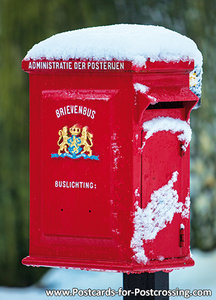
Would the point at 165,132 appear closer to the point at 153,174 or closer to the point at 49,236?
the point at 153,174

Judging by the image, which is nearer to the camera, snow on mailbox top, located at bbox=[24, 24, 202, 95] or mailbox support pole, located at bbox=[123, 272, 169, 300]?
snow on mailbox top, located at bbox=[24, 24, 202, 95]

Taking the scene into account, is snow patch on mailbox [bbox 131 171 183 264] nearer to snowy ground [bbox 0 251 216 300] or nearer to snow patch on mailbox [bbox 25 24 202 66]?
snow patch on mailbox [bbox 25 24 202 66]

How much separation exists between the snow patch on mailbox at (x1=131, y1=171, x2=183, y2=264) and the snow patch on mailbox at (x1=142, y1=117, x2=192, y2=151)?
0.51 feet

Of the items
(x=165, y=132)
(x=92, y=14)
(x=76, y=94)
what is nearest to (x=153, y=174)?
(x=165, y=132)

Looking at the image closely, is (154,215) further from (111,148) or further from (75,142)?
(75,142)

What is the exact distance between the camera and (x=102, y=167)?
3.86 meters

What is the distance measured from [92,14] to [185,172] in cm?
264

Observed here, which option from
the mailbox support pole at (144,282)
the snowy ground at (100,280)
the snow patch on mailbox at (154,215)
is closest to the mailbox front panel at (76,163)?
the snow patch on mailbox at (154,215)

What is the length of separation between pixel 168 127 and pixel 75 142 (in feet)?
1.34

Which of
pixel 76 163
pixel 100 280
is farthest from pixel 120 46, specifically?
pixel 100 280

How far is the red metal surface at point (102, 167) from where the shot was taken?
12.5 ft

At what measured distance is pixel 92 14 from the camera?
6.43 m

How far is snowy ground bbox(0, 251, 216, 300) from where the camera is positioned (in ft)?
21.6

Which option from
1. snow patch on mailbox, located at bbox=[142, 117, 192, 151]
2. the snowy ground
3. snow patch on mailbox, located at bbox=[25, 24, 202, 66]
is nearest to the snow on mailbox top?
snow patch on mailbox, located at bbox=[25, 24, 202, 66]
